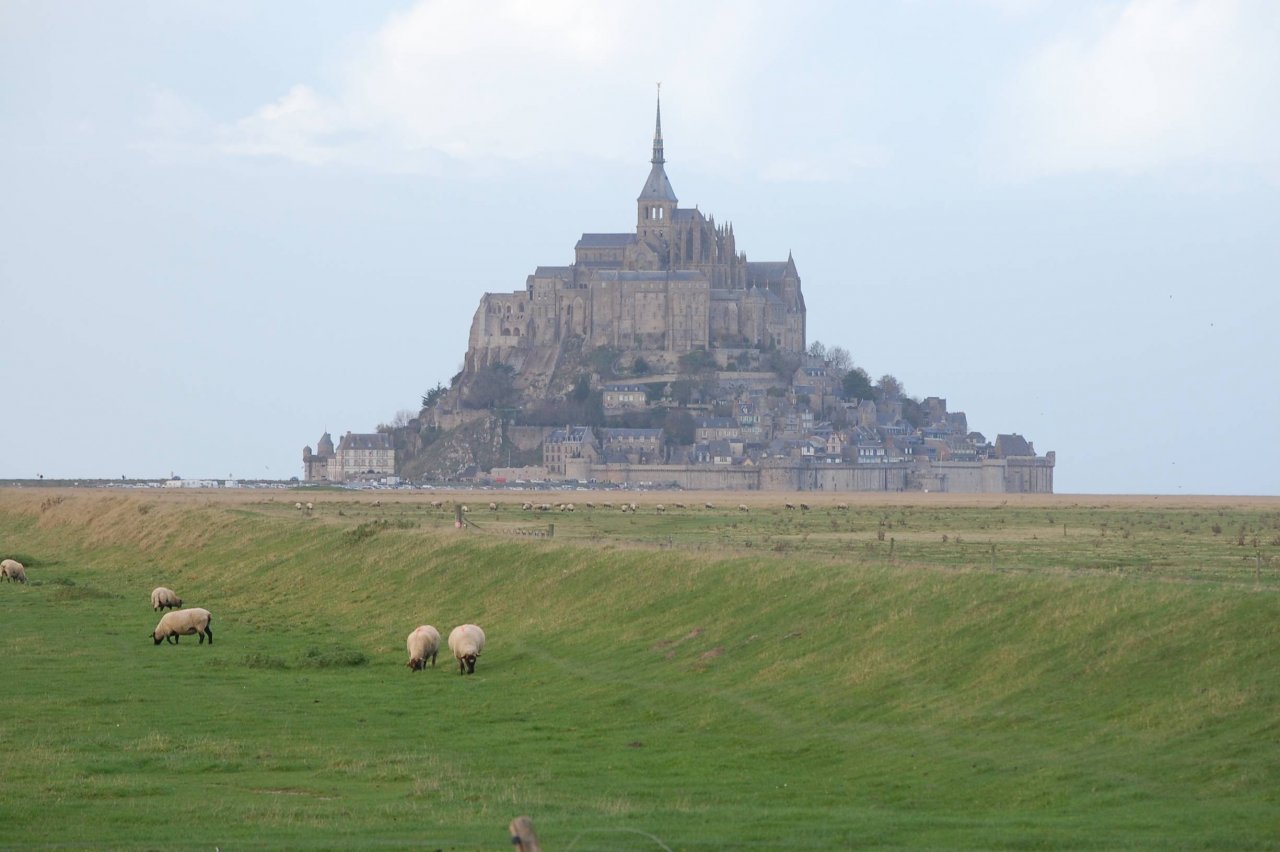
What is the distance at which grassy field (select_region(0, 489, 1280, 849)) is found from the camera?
52.7ft

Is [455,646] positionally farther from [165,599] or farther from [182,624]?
[165,599]

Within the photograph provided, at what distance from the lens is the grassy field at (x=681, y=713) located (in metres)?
16.1

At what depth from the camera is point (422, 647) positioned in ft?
94.1

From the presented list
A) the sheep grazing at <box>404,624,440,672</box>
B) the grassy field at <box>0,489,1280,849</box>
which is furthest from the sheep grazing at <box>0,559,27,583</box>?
the sheep grazing at <box>404,624,440,672</box>

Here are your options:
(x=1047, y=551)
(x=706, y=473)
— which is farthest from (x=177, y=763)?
(x=706, y=473)

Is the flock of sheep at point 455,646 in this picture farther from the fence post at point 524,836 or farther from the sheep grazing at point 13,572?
the sheep grazing at point 13,572

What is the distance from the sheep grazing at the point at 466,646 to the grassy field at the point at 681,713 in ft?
1.69

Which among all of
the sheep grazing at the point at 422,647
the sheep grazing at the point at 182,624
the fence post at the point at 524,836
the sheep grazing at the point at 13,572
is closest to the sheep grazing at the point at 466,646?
the sheep grazing at the point at 422,647

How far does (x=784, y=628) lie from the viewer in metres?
26.1

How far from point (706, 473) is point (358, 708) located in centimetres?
16889

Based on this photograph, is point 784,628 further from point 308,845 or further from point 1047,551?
point 1047,551

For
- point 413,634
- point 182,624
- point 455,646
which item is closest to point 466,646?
point 455,646

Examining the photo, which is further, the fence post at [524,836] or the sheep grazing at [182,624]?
the sheep grazing at [182,624]

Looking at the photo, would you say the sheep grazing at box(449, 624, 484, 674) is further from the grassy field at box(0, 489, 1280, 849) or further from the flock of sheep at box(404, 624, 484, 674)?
the grassy field at box(0, 489, 1280, 849)
